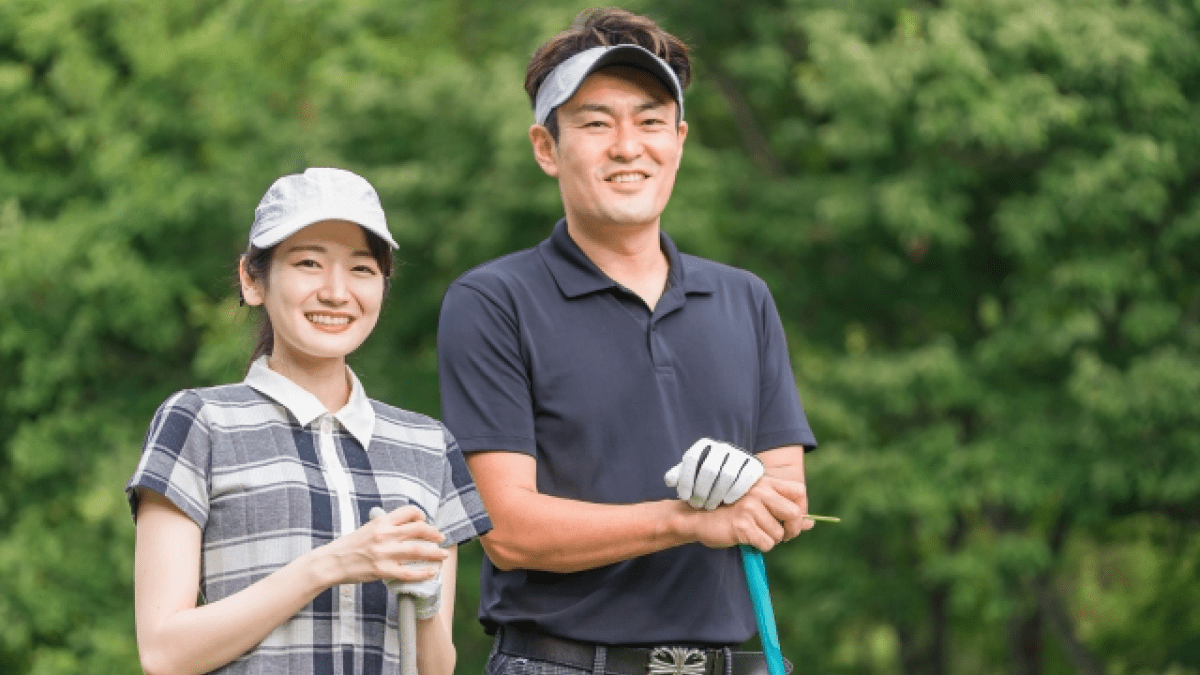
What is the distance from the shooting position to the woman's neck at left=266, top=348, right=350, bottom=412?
2.37 m

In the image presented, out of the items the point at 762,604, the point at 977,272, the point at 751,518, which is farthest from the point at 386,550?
the point at 977,272

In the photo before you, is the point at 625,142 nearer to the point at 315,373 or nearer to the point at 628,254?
the point at 628,254

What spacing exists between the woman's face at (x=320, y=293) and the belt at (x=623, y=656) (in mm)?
685

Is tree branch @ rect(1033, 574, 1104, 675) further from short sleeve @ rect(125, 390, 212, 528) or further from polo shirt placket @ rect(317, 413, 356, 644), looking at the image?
short sleeve @ rect(125, 390, 212, 528)

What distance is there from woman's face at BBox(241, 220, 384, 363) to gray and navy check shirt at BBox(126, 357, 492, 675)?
0.08 meters

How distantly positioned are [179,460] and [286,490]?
161 millimetres

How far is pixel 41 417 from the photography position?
1348cm

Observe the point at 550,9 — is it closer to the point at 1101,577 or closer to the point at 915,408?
the point at 915,408

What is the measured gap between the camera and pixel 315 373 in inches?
93.6

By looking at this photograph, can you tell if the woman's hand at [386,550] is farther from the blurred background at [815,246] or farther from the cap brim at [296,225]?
the blurred background at [815,246]

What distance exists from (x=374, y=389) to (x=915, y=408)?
424 cm

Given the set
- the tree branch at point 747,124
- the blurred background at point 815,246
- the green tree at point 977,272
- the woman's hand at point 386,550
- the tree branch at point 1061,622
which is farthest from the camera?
the tree branch at point 747,124

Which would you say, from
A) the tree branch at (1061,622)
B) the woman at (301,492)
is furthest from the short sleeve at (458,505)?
the tree branch at (1061,622)

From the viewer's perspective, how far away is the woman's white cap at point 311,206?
2312 millimetres
